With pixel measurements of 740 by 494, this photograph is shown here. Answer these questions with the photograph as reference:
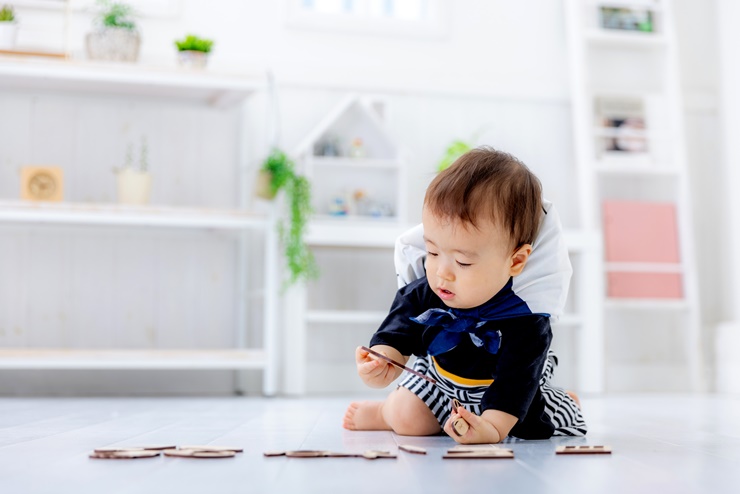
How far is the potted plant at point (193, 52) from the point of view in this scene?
2.85 m

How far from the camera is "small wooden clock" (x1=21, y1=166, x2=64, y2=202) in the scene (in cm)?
281

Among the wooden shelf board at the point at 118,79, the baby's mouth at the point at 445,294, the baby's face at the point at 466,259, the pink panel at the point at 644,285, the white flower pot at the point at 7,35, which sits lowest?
the baby's mouth at the point at 445,294

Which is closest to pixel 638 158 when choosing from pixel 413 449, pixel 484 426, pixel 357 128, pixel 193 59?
pixel 357 128

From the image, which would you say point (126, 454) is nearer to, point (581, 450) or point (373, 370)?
point (373, 370)

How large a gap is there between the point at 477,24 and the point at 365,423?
2.22 m

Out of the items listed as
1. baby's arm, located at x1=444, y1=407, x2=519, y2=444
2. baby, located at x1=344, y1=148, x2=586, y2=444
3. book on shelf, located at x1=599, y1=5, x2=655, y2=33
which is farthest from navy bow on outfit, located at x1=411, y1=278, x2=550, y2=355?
book on shelf, located at x1=599, y1=5, x2=655, y2=33

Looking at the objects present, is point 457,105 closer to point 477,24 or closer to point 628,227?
point 477,24

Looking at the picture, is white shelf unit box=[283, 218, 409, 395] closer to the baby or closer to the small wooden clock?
the small wooden clock

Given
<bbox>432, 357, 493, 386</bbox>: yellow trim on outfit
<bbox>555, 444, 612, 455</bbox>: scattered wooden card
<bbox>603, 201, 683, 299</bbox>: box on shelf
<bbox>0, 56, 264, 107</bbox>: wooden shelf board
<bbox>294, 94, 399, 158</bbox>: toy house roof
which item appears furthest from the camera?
<bbox>603, 201, 683, 299</bbox>: box on shelf

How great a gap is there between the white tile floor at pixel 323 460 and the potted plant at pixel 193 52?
4.00 feet

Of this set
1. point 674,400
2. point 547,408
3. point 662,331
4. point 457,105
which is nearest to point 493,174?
point 547,408

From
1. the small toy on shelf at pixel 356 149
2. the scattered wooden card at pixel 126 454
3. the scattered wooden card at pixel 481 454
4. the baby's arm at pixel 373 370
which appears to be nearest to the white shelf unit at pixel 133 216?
the small toy on shelf at pixel 356 149

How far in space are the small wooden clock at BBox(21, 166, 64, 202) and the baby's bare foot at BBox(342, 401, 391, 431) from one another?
1612 millimetres

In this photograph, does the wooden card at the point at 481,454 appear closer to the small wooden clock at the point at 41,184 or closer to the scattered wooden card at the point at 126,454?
the scattered wooden card at the point at 126,454
